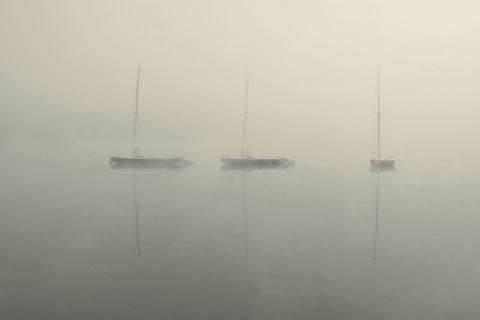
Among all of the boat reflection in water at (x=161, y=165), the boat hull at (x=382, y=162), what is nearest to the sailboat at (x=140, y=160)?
the boat reflection in water at (x=161, y=165)

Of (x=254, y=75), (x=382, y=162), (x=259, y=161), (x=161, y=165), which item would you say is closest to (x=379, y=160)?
(x=382, y=162)

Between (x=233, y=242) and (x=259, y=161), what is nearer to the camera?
(x=233, y=242)

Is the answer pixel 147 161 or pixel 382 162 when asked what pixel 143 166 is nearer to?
pixel 147 161

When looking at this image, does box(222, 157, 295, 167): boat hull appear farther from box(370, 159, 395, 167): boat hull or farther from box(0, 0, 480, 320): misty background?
box(370, 159, 395, 167): boat hull

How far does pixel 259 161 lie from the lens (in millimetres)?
1661

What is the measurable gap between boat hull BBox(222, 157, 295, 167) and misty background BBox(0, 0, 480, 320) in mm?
29

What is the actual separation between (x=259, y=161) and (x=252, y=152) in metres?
0.06

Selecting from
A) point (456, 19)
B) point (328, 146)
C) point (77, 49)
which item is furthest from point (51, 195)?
point (456, 19)

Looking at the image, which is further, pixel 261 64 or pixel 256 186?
pixel 256 186

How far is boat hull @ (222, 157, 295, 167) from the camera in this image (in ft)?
5.30

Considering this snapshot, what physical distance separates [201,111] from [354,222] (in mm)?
747

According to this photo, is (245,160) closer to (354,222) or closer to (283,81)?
(283,81)

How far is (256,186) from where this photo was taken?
1729 millimetres

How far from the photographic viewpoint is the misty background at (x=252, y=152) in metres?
1.51
